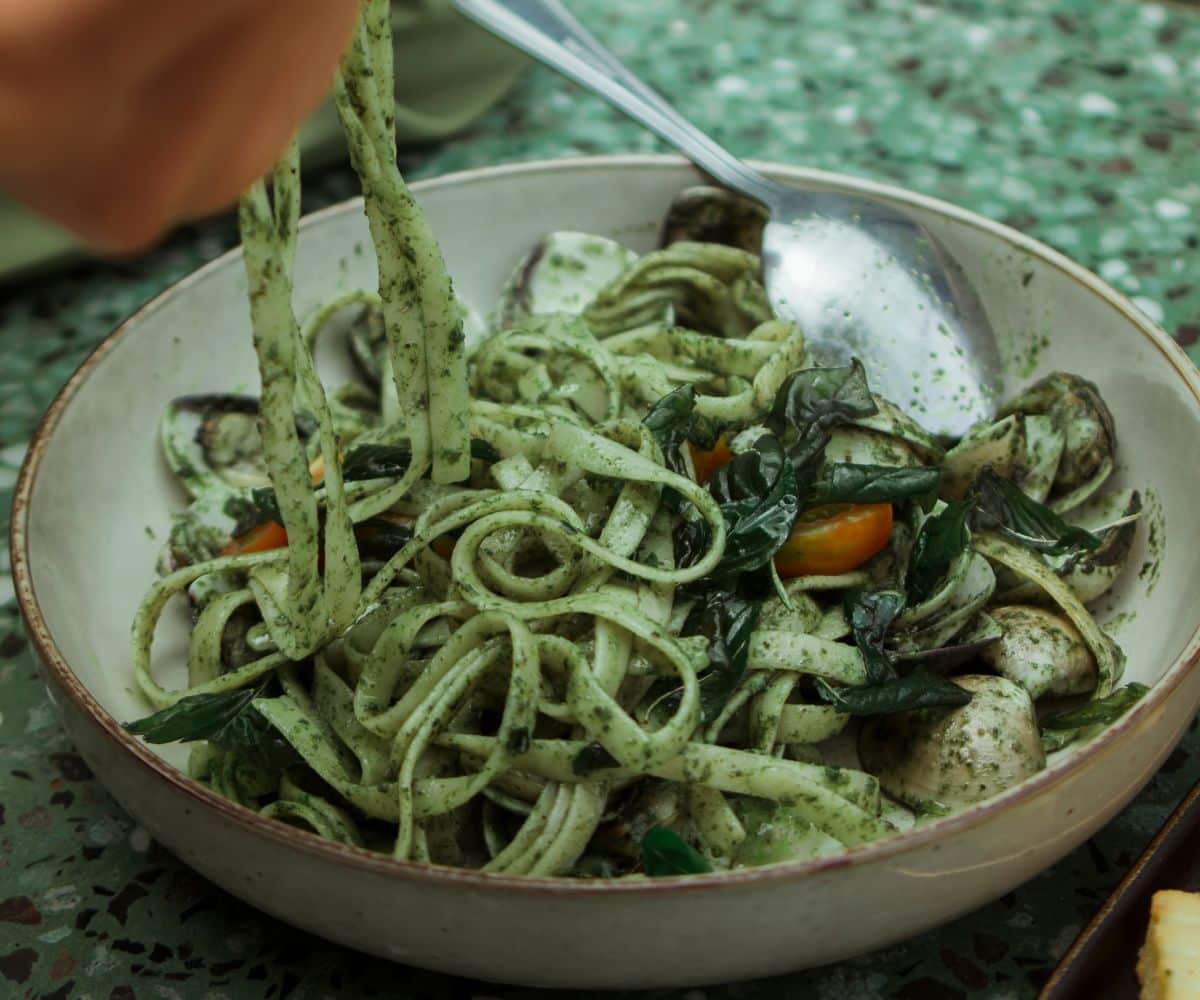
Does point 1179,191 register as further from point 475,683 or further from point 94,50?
point 94,50

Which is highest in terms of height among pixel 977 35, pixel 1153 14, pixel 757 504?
pixel 1153 14

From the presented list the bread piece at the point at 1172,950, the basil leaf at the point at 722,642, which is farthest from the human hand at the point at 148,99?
the bread piece at the point at 1172,950

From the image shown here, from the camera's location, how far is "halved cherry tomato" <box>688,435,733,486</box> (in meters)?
2.31

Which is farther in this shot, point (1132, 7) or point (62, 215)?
point (1132, 7)

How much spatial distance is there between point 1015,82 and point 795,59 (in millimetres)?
688

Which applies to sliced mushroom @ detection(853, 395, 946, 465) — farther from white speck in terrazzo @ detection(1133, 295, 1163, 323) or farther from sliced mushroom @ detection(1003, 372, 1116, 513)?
white speck in terrazzo @ detection(1133, 295, 1163, 323)

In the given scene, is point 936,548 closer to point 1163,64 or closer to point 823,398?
point 823,398

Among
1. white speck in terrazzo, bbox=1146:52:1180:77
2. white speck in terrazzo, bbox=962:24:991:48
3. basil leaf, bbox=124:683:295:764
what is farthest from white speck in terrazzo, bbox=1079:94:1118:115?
basil leaf, bbox=124:683:295:764

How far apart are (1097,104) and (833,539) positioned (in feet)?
8.39

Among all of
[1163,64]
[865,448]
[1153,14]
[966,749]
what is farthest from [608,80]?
[1153,14]

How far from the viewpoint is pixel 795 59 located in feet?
14.1

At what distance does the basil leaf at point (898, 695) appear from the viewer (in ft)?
6.41

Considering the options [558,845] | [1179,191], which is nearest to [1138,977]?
[558,845]

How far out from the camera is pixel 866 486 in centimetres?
214
